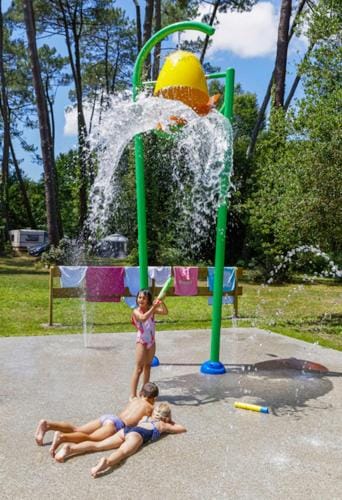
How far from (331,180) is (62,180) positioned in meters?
36.8

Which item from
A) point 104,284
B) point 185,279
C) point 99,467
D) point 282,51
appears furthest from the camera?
point 282,51

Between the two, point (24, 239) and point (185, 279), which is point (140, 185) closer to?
point (185, 279)

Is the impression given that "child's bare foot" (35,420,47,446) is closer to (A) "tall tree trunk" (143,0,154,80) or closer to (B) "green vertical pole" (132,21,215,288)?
(B) "green vertical pole" (132,21,215,288)

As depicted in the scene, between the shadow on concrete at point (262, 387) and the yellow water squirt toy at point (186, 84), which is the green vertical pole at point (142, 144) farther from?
the shadow on concrete at point (262, 387)

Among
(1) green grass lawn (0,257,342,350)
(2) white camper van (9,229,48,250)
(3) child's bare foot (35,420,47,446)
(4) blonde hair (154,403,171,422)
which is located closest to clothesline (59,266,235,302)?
(1) green grass lawn (0,257,342,350)

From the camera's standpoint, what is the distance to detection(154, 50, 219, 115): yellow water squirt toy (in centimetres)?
591

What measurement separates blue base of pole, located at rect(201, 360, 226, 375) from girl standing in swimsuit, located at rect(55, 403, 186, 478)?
78.8 inches

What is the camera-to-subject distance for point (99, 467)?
3742 mm

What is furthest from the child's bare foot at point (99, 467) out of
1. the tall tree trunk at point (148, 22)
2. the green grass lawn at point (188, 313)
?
the tall tree trunk at point (148, 22)

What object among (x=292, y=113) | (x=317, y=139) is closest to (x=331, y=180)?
(x=317, y=139)

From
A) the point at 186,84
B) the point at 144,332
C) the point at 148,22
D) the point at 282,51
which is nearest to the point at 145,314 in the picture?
the point at 144,332

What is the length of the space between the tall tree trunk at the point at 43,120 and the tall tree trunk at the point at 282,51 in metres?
8.80

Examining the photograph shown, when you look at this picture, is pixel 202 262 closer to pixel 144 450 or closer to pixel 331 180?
pixel 331 180

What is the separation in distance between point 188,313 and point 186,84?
7271 mm
